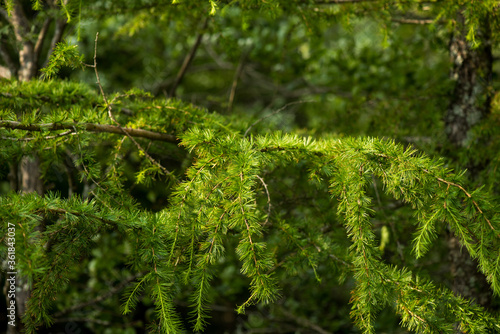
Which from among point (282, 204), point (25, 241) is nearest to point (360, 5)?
point (282, 204)

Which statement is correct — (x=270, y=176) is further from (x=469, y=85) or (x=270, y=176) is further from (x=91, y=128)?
(x=469, y=85)

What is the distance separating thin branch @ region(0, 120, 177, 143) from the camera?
1217 mm

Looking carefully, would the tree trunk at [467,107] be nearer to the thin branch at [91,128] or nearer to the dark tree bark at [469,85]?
the dark tree bark at [469,85]

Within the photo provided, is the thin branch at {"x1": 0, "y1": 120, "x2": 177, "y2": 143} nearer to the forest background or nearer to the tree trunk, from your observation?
the forest background

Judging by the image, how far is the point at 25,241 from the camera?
0.94 m

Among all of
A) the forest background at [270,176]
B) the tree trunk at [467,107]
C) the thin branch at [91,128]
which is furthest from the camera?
the tree trunk at [467,107]

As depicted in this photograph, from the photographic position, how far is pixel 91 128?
1.36m

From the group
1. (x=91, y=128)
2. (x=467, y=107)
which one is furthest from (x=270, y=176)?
(x=467, y=107)

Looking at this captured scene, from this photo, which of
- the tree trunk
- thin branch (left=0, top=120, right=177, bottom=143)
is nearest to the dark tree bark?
the tree trunk

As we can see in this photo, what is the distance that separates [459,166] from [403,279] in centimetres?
97

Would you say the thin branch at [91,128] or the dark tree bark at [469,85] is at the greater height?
the thin branch at [91,128]

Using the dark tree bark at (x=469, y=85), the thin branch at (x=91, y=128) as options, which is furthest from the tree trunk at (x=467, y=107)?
the thin branch at (x=91, y=128)

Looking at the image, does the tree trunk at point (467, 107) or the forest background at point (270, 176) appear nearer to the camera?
the forest background at point (270, 176)

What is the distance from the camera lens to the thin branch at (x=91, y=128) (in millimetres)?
1217
